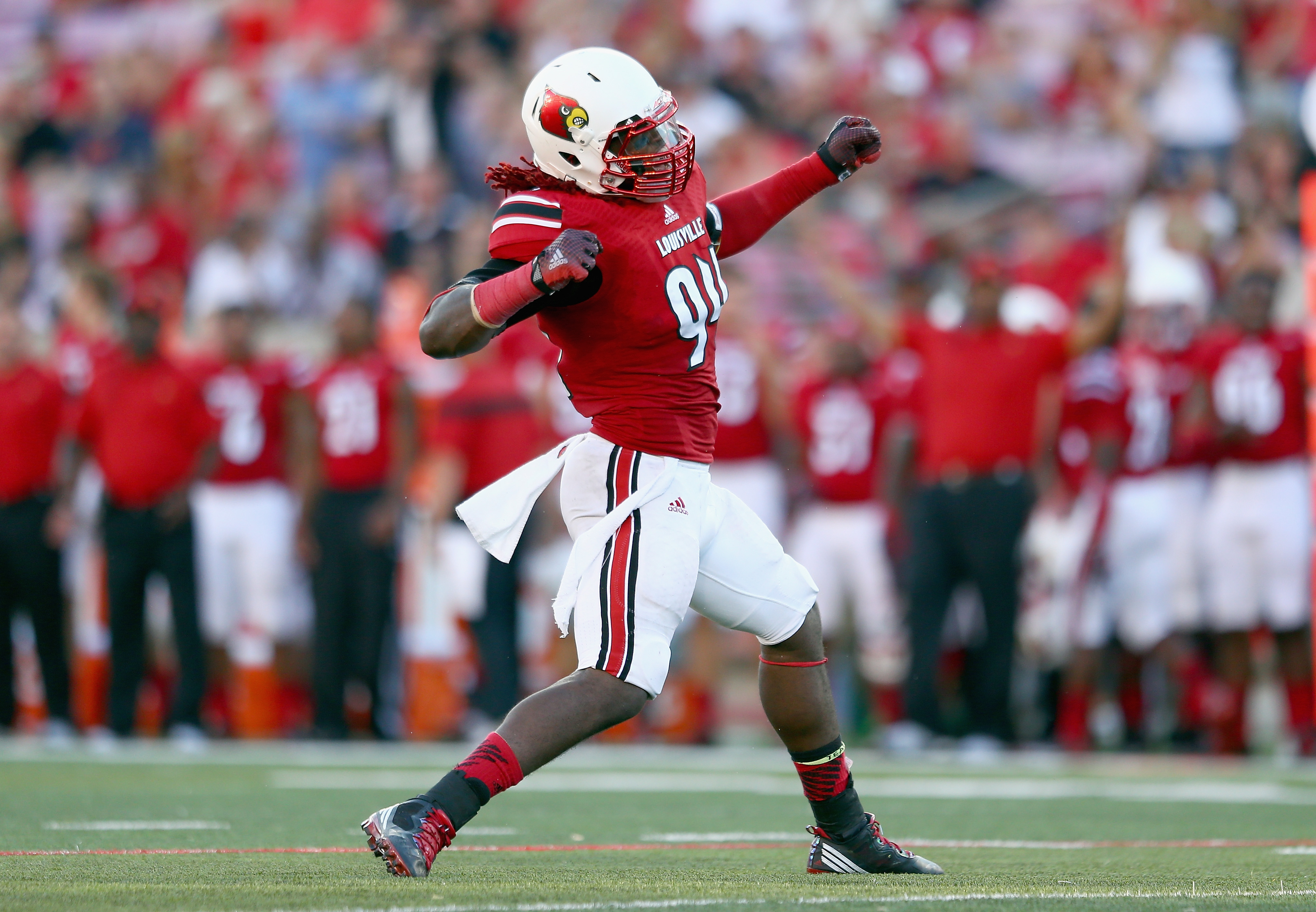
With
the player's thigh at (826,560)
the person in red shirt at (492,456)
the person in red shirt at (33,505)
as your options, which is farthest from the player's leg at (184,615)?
the player's thigh at (826,560)

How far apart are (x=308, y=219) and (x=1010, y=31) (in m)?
4.85

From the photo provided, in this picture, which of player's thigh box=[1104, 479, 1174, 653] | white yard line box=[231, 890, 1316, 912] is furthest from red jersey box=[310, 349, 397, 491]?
white yard line box=[231, 890, 1316, 912]

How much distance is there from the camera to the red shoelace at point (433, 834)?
383cm

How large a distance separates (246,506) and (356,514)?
0.72 m

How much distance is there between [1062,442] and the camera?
959 centimetres

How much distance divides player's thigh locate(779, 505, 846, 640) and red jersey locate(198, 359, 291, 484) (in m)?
2.73

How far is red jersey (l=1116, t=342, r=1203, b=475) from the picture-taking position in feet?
29.9

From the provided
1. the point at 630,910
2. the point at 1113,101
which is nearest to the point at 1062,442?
the point at 1113,101

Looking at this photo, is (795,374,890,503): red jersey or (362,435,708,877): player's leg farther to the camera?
(795,374,890,503): red jersey

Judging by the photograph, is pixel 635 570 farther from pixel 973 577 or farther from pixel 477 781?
pixel 973 577

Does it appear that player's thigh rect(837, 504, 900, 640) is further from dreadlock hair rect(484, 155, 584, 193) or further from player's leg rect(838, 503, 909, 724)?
dreadlock hair rect(484, 155, 584, 193)

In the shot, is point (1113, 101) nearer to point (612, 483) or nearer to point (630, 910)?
point (612, 483)

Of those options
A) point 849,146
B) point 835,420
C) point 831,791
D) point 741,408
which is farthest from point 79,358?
point 831,791

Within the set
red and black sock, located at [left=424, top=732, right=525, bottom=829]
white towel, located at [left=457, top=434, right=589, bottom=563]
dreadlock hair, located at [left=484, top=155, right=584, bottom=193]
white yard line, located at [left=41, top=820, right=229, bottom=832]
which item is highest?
dreadlock hair, located at [left=484, top=155, right=584, bottom=193]
